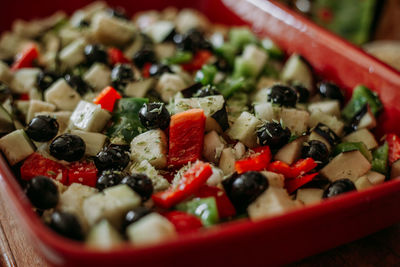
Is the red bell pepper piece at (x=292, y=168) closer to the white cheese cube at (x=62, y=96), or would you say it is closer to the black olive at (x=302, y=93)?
the black olive at (x=302, y=93)

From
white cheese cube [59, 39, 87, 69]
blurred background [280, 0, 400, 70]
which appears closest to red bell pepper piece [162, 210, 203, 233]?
white cheese cube [59, 39, 87, 69]

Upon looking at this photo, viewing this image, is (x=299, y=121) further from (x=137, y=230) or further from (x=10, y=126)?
(x=10, y=126)

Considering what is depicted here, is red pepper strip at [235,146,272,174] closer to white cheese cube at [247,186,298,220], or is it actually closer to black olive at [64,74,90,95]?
white cheese cube at [247,186,298,220]

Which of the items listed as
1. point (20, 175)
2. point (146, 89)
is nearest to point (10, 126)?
point (20, 175)

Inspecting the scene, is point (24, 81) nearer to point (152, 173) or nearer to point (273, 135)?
point (152, 173)

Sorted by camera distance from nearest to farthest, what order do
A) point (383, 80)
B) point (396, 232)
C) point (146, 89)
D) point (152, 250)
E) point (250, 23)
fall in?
point (152, 250)
point (396, 232)
point (383, 80)
point (146, 89)
point (250, 23)
